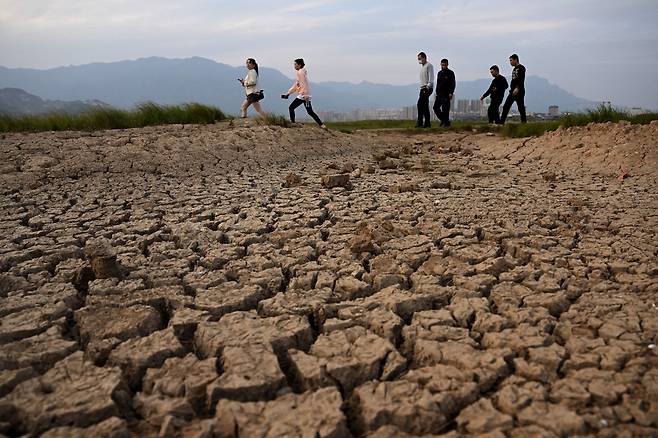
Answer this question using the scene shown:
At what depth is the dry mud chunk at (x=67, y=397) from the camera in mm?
1642

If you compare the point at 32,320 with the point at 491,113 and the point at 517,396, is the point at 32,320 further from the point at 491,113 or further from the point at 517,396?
the point at 491,113

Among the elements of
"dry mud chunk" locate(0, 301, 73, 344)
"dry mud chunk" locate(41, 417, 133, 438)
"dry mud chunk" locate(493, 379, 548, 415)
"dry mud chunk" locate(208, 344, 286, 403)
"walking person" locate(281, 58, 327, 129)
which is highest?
"walking person" locate(281, 58, 327, 129)

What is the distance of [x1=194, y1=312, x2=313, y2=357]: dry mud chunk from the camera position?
2.07m

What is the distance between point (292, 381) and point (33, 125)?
759 cm

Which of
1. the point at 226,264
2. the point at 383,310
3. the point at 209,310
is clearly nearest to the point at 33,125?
the point at 226,264

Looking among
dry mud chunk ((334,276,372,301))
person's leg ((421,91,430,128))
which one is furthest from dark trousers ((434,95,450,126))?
dry mud chunk ((334,276,372,301))

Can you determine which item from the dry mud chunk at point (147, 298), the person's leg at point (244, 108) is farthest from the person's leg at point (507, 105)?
the dry mud chunk at point (147, 298)

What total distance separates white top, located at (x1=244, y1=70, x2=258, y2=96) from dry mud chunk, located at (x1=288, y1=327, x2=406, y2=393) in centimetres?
765

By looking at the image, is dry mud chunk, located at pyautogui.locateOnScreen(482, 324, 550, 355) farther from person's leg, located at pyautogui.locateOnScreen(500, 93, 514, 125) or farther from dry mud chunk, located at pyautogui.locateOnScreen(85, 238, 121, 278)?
person's leg, located at pyautogui.locateOnScreen(500, 93, 514, 125)

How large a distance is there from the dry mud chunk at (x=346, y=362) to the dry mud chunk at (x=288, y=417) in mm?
102

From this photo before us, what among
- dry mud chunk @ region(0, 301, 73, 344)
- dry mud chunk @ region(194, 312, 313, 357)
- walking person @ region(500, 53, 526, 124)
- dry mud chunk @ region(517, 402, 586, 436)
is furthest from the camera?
walking person @ region(500, 53, 526, 124)

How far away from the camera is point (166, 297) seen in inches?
99.6

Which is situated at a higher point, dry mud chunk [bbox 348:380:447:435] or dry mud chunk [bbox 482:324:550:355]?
dry mud chunk [bbox 482:324:550:355]

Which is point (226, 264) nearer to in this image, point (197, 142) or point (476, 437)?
point (476, 437)
